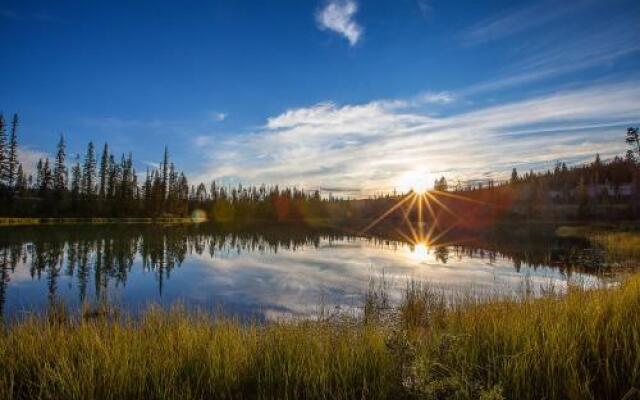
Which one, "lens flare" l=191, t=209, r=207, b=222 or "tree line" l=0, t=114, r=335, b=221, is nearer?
"tree line" l=0, t=114, r=335, b=221

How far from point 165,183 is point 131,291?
98.1 meters

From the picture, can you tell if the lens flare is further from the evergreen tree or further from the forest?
the evergreen tree

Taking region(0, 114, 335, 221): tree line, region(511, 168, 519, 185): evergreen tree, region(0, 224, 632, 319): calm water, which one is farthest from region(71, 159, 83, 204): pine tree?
region(511, 168, 519, 185): evergreen tree

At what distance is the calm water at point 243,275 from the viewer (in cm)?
1497

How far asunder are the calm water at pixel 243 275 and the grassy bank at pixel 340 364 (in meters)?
3.60

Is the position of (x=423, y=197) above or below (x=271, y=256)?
above

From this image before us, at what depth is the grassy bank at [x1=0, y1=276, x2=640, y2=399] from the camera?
4.82 metres

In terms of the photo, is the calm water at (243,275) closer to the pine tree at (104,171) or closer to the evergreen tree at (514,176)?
the pine tree at (104,171)

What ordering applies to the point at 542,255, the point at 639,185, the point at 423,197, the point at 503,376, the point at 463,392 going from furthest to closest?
the point at 423,197
the point at 639,185
the point at 542,255
the point at 503,376
the point at 463,392

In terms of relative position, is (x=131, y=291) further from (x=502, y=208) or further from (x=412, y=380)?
(x=502, y=208)

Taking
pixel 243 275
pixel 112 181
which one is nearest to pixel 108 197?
pixel 112 181

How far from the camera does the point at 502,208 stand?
431ft

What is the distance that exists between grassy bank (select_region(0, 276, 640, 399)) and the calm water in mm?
3599

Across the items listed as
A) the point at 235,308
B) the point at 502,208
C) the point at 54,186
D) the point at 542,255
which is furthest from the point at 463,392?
the point at 502,208
